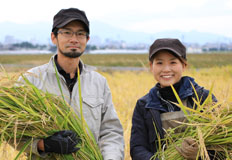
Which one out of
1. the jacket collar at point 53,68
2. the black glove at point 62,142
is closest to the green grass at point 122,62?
the jacket collar at point 53,68

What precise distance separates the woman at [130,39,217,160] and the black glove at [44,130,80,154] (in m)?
0.47

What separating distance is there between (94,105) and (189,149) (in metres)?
0.90

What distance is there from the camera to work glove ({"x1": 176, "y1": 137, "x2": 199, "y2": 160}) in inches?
61.9

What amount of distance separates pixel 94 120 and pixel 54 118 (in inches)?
19.2

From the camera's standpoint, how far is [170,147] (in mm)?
1832

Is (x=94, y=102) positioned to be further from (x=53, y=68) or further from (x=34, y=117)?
(x=34, y=117)

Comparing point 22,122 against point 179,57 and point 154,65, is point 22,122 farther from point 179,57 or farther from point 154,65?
point 179,57

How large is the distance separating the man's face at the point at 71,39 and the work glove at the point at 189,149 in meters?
1.09

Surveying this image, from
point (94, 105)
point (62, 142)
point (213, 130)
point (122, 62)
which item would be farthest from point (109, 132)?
point (122, 62)

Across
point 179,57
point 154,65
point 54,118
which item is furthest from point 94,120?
point 179,57

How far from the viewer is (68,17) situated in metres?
2.29

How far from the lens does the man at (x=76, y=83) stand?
7.30 feet

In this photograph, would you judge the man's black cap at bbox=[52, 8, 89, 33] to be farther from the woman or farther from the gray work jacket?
the woman

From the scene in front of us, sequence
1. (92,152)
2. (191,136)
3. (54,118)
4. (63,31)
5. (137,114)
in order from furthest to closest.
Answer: (63,31) → (137,114) → (92,152) → (54,118) → (191,136)
